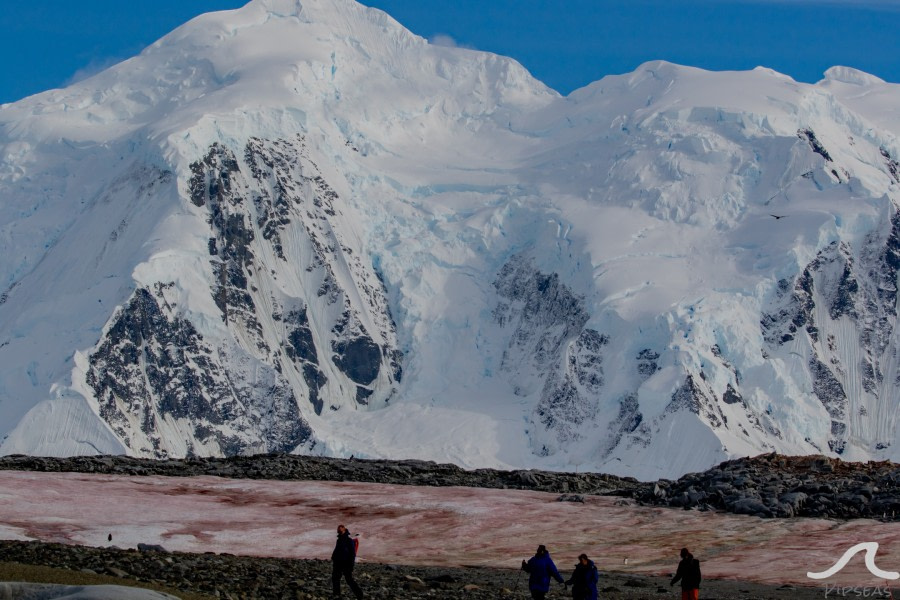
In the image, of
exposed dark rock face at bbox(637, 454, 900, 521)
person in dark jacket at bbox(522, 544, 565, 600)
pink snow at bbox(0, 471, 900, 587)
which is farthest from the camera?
exposed dark rock face at bbox(637, 454, 900, 521)

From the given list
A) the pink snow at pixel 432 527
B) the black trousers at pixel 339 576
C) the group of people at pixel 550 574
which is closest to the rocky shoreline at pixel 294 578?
the black trousers at pixel 339 576

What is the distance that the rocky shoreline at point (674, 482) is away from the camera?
2034 inches

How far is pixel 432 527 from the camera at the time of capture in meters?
50.5

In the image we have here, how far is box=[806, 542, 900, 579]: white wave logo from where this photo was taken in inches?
1585

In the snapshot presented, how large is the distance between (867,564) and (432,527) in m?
15.5

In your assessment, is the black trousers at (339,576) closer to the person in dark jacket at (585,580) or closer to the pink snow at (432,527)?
the person in dark jacket at (585,580)

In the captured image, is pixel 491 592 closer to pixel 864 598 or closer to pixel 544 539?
pixel 864 598

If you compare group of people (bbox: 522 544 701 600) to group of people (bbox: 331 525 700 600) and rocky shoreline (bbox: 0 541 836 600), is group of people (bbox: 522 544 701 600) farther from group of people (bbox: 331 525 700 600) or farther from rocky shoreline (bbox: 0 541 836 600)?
rocky shoreline (bbox: 0 541 836 600)

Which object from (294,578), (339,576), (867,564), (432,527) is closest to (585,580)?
(339,576)

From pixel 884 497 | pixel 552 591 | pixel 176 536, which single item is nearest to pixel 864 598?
pixel 552 591

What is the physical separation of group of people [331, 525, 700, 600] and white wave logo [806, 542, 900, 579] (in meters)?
9.38

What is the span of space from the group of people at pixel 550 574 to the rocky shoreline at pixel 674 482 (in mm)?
19713

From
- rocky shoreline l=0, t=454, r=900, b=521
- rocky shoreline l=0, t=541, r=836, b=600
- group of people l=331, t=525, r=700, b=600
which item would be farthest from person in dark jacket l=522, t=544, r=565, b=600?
rocky shoreline l=0, t=454, r=900, b=521

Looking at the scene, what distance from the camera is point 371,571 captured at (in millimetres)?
39844
